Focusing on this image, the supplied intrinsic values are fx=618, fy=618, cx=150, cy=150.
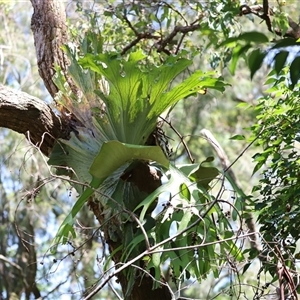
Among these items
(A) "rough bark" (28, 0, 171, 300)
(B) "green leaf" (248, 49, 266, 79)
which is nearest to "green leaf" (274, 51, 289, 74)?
(B) "green leaf" (248, 49, 266, 79)

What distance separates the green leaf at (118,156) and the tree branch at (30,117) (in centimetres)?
30

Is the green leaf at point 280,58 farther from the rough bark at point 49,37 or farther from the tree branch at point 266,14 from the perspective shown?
the tree branch at point 266,14

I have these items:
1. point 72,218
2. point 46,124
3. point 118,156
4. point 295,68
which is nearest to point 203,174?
point 118,156

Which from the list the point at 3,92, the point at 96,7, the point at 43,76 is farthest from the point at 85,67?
the point at 96,7

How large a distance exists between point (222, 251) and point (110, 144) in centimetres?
66

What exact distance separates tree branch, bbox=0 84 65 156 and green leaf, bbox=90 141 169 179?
A: 1.00 ft

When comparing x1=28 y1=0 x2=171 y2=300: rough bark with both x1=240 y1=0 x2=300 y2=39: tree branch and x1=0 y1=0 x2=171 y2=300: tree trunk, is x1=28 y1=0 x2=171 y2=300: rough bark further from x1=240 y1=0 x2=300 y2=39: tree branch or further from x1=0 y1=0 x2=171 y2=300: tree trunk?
x1=240 y1=0 x2=300 y2=39: tree branch

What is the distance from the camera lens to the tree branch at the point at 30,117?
8.94ft

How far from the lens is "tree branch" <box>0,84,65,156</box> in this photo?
8.94 ft

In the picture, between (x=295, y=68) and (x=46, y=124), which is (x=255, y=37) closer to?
(x=295, y=68)

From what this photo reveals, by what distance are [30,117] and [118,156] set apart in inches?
19.5

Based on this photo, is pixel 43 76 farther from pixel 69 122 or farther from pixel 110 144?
pixel 110 144

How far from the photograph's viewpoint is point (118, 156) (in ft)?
8.30

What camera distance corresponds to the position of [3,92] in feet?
8.96
